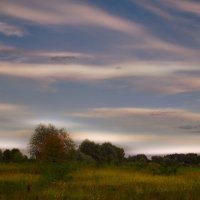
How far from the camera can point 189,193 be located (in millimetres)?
17812

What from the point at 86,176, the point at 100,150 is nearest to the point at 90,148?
the point at 100,150

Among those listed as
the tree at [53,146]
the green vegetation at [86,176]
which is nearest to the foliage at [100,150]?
the green vegetation at [86,176]

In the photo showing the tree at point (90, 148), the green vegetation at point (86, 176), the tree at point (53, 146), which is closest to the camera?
the green vegetation at point (86, 176)

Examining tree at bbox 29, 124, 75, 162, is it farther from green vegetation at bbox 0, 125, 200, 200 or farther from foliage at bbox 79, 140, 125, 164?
foliage at bbox 79, 140, 125, 164

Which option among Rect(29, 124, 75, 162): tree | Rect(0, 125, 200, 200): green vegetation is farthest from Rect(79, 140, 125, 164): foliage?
Rect(29, 124, 75, 162): tree

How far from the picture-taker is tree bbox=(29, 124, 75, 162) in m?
54.7

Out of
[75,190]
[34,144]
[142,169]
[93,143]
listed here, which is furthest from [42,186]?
[93,143]

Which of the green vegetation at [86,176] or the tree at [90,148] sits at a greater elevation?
the tree at [90,148]

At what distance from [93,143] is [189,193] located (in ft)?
210

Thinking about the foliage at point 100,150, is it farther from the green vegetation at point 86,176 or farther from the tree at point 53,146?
the tree at point 53,146

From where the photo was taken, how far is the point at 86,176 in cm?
3062

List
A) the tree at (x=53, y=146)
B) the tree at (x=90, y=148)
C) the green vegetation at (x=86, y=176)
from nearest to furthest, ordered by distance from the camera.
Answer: the green vegetation at (x=86, y=176), the tree at (x=53, y=146), the tree at (x=90, y=148)

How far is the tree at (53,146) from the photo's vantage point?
180 ft

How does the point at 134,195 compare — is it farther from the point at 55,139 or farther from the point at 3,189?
the point at 55,139
